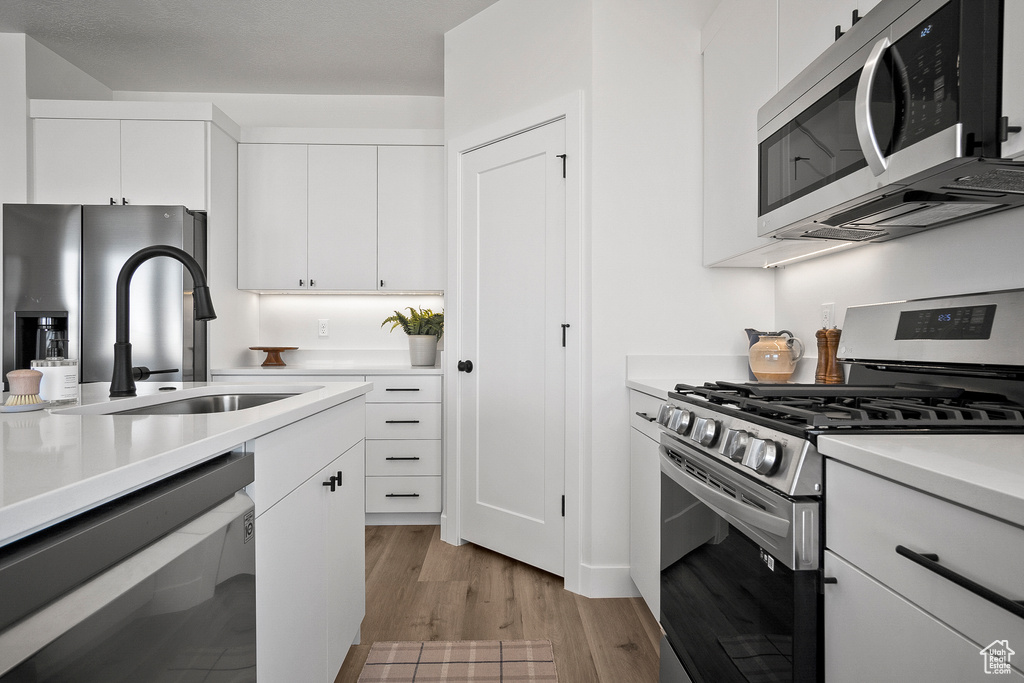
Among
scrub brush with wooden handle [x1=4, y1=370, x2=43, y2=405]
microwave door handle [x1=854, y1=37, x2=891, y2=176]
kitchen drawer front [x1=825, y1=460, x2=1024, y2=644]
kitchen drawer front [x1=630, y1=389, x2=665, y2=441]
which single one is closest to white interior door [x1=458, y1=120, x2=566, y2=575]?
kitchen drawer front [x1=630, y1=389, x2=665, y2=441]

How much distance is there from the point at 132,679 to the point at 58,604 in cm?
18

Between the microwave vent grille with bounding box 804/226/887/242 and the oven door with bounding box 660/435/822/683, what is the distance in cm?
74

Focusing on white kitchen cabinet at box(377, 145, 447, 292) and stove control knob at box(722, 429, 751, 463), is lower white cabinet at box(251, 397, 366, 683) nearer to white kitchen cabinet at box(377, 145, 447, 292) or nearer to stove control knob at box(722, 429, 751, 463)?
stove control knob at box(722, 429, 751, 463)

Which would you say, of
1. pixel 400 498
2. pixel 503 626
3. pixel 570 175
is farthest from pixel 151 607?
pixel 400 498

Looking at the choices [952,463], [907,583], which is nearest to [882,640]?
[907,583]

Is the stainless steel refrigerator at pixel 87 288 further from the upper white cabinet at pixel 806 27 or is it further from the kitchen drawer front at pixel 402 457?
the upper white cabinet at pixel 806 27

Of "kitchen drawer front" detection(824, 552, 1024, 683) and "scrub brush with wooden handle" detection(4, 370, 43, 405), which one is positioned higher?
"scrub brush with wooden handle" detection(4, 370, 43, 405)

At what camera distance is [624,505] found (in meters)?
2.36

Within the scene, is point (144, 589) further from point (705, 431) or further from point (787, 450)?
point (705, 431)

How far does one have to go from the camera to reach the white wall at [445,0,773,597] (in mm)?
2365

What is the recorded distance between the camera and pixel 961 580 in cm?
67

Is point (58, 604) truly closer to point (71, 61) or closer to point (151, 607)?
point (151, 607)

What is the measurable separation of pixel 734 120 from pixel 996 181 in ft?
3.55

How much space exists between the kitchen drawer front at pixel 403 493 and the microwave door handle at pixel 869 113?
2626 millimetres
